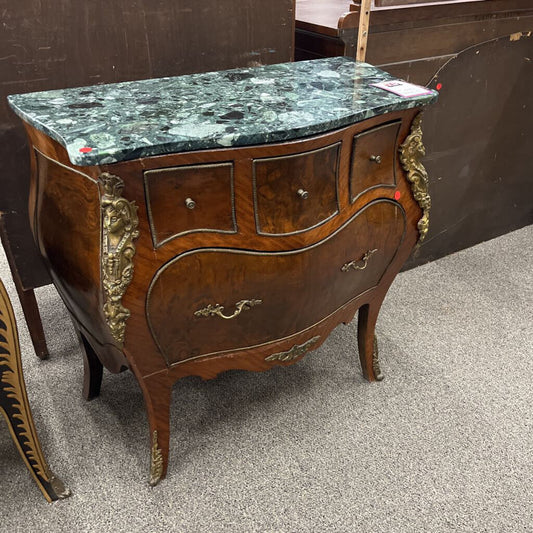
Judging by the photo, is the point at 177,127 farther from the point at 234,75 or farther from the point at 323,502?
the point at 323,502

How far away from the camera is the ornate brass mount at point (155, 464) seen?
1.52 meters

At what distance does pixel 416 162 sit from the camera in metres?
1.51

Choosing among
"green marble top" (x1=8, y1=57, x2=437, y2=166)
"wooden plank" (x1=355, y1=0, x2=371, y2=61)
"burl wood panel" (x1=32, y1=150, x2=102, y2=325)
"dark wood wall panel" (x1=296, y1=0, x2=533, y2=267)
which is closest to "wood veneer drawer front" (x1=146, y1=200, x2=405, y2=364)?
"burl wood panel" (x1=32, y1=150, x2=102, y2=325)

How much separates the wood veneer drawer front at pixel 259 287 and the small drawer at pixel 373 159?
0.06 metres

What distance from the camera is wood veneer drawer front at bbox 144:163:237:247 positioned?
3.77 ft

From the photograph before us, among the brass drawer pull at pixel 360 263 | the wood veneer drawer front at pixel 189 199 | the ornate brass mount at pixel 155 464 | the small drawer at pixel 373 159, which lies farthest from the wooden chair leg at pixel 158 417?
the small drawer at pixel 373 159

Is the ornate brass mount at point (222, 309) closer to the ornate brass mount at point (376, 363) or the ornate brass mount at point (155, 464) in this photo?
the ornate brass mount at point (155, 464)

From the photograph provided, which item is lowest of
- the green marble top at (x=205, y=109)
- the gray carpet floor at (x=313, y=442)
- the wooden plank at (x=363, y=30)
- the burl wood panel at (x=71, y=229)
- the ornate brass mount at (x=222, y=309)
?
the gray carpet floor at (x=313, y=442)

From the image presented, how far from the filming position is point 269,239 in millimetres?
1313

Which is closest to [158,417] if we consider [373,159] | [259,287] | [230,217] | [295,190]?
[259,287]

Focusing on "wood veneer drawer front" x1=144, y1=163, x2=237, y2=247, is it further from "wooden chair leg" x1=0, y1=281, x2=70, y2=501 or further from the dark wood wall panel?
the dark wood wall panel

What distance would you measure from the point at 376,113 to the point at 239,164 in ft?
1.21

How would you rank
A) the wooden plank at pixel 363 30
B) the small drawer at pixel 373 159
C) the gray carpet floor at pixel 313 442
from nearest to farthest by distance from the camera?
the small drawer at pixel 373 159, the gray carpet floor at pixel 313 442, the wooden plank at pixel 363 30

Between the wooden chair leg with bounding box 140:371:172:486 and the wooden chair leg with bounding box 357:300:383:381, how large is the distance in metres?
0.70
